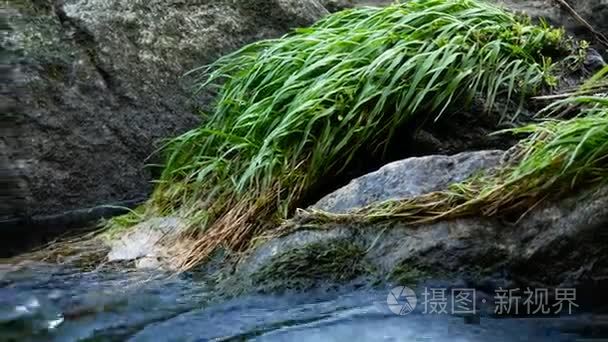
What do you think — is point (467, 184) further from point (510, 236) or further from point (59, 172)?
point (59, 172)

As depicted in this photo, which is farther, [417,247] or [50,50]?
[50,50]

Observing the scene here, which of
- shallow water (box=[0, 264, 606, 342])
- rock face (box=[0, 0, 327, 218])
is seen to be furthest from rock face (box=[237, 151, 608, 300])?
rock face (box=[0, 0, 327, 218])

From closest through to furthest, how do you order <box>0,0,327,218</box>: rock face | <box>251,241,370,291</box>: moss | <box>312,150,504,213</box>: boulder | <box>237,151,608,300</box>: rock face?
<box>237,151,608,300</box>: rock face, <box>251,241,370,291</box>: moss, <box>312,150,504,213</box>: boulder, <box>0,0,327,218</box>: rock face

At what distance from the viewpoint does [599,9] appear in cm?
640

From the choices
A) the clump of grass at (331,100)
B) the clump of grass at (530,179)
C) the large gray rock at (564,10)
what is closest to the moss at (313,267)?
the clump of grass at (530,179)

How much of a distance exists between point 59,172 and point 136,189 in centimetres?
44

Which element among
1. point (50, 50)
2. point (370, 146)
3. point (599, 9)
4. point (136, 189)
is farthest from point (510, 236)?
point (599, 9)

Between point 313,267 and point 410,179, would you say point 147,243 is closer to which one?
point 313,267

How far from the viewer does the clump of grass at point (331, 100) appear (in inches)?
157

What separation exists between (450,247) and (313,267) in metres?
0.53

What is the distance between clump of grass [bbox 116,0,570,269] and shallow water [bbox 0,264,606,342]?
42 centimetres

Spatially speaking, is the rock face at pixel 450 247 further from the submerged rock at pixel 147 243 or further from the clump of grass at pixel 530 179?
the submerged rock at pixel 147 243

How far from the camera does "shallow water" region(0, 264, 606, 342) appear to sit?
2.83 metres

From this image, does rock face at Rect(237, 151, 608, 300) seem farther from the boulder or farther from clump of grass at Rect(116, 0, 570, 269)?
clump of grass at Rect(116, 0, 570, 269)
